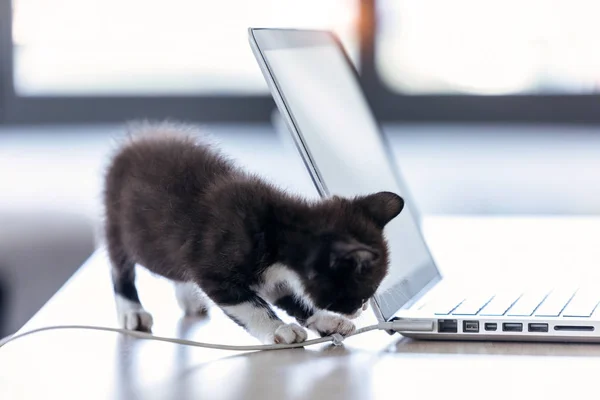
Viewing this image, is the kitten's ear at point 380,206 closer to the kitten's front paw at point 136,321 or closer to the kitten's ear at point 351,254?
the kitten's ear at point 351,254

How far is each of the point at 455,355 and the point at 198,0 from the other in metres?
2.08

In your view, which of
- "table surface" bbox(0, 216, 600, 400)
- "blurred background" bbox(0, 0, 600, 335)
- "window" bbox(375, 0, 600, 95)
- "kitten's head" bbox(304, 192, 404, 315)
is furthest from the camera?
"window" bbox(375, 0, 600, 95)

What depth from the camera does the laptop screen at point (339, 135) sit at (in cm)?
105

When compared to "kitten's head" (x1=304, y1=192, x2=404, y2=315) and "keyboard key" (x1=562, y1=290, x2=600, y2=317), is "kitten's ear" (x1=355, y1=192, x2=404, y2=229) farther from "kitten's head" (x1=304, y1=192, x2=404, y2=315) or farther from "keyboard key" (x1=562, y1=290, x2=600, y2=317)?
"keyboard key" (x1=562, y1=290, x2=600, y2=317)

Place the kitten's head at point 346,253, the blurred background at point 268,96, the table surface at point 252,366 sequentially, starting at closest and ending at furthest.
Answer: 1. the table surface at point 252,366
2. the kitten's head at point 346,253
3. the blurred background at point 268,96

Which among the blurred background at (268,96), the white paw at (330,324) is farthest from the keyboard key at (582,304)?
the blurred background at (268,96)

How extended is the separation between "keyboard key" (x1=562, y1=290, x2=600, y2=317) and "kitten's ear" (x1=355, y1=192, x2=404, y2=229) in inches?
8.4

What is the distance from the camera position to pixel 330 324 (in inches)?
39.6

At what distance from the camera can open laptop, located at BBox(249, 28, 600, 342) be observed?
38.7 inches

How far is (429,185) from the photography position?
2.60m

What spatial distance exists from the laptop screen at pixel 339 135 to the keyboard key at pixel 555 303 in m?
0.15

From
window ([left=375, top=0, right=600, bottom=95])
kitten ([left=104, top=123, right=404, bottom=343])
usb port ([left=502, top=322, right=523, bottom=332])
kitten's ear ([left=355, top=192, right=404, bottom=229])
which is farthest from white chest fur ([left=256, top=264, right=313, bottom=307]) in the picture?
window ([left=375, top=0, right=600, bottom=95])

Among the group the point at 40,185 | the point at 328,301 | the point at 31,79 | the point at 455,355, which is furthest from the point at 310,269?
the point at 31,79

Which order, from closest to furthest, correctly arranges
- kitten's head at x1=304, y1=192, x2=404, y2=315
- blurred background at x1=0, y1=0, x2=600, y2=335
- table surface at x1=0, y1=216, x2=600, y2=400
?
1. table surface at x1=0, y1=216, x2=600, y2=400
2. kitten's head at x1=304, y1=192, x2=404, y2=315
3. blurred background at x1=0, y1=0, x2=600, y2=335
